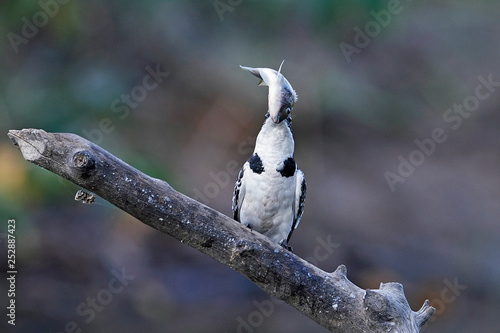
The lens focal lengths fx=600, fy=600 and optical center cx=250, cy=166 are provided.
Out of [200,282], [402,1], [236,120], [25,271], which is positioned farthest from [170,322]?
[402,1]

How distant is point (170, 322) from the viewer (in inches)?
138

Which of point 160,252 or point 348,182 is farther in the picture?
point 348,182

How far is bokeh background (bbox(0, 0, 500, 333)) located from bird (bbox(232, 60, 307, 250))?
1.64 m

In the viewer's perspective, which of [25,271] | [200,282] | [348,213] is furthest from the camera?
[348,213]

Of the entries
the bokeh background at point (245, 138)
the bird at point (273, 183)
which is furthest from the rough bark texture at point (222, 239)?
the bokeh background at point (245, 138)

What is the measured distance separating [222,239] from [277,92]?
441 millimetres

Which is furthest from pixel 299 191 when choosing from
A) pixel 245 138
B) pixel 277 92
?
pixel 245 138

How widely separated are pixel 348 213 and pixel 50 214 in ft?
6.15

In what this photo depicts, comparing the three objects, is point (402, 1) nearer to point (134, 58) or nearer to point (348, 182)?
point (348, 182)

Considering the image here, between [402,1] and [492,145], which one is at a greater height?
[402,1]

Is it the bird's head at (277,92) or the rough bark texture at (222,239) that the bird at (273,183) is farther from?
the rough bark texture at (222,239)

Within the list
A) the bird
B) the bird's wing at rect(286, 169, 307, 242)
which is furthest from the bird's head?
the bird's wing at rect(286, 169, 307, 242)

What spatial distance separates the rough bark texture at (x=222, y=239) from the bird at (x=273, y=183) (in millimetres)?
295

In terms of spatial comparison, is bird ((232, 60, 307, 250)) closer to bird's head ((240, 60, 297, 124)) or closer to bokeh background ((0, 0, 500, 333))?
bird's head ((240, 60, 297, 124))
